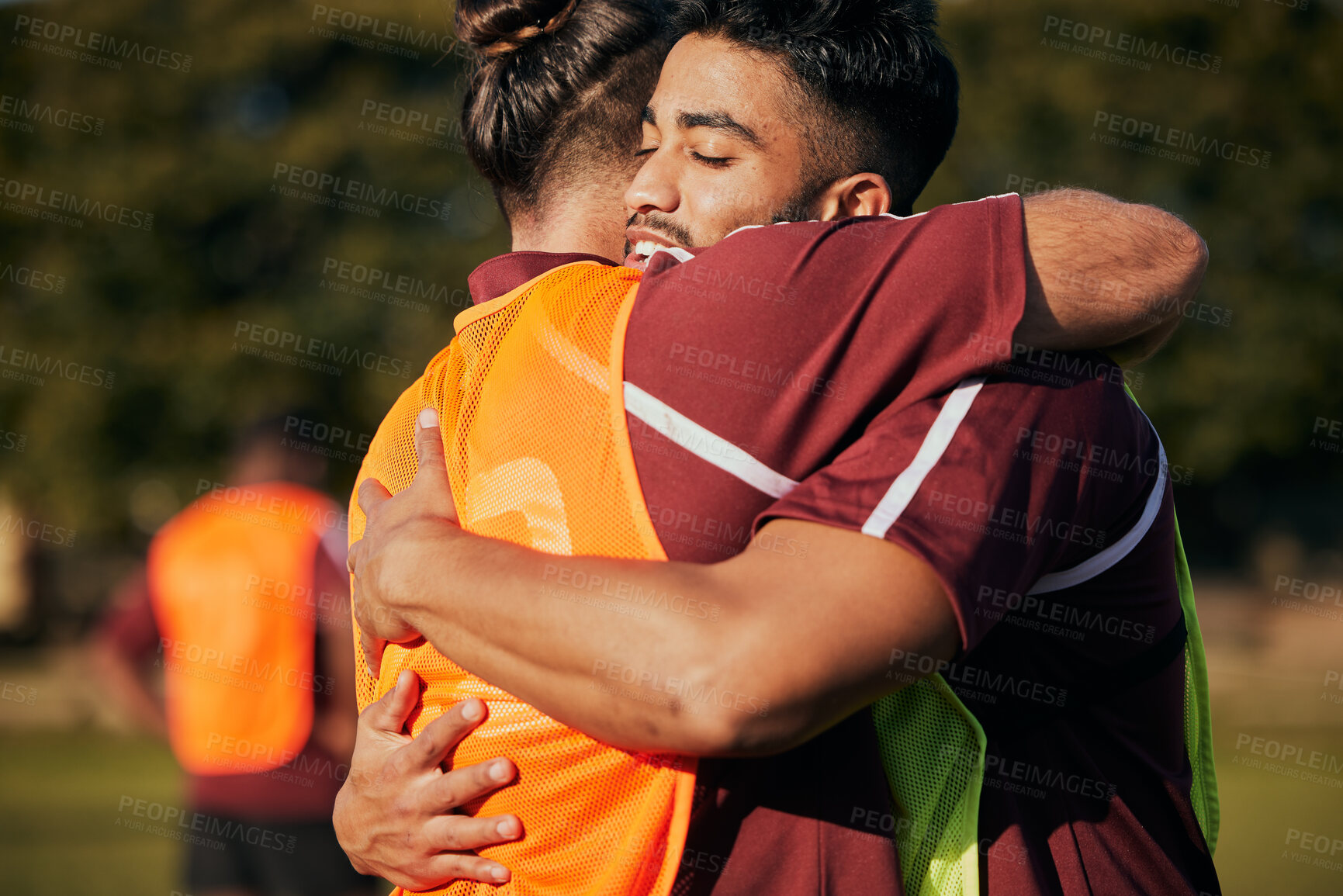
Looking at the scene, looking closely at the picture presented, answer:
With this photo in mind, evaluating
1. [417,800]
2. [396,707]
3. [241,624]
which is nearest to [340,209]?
[241,624]

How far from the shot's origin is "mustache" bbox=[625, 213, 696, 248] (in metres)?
2.28

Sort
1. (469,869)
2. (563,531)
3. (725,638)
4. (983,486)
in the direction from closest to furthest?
(725,638)
(983,486)
(563,531)
(469,869)

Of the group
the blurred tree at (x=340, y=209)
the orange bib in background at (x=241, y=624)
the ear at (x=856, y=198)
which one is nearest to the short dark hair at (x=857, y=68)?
the ear at (x=856, y=198)

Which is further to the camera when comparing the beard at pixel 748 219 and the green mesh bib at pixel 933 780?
the beard at pixel 748 219

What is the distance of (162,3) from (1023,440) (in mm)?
27055

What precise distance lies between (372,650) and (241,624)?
3978 millimetres

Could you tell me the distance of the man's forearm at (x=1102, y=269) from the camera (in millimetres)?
1736

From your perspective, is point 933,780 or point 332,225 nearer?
point 933,780

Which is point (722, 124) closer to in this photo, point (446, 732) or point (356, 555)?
point (356, 555)

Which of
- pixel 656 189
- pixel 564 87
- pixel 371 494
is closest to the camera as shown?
pixel 371 494

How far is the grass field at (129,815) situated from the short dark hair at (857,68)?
659 centimetres

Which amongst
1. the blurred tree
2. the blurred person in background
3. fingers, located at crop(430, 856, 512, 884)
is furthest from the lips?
the blurred tree

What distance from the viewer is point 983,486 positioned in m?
1.60

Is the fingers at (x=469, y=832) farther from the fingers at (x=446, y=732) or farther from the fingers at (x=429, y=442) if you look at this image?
the fingers at (x=429, y=442)
